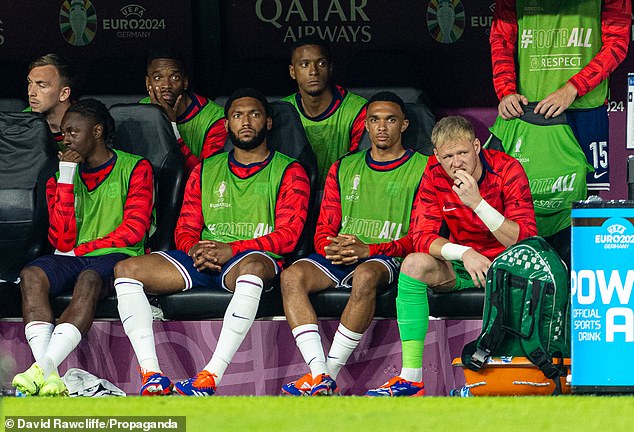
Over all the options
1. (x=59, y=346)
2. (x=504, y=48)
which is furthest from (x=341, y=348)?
(x=504, y=48)

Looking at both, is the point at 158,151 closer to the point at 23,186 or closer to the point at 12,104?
the point at 23,186

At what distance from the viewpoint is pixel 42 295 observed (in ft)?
20.3

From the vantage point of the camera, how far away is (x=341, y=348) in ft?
19.4

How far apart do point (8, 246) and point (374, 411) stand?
8.53ft

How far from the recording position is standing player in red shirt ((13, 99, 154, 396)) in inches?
241

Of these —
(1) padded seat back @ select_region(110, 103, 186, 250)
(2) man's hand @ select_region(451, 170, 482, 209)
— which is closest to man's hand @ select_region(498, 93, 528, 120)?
(2) man's hand @ select_region(451, 170, 482, 209)

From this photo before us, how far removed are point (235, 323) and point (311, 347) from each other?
367 millimetres

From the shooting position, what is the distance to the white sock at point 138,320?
19.6 feet

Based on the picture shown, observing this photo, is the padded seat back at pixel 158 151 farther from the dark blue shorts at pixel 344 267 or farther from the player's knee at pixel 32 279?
the dark blue shorts at pixel 344 267

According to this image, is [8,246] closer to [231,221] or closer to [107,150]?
[107,150]

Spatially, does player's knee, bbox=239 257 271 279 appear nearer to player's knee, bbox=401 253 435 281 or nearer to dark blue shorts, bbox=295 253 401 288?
dark blue shorts, bbox=295 253 401 288

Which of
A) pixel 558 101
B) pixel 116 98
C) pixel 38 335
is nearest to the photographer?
pixel 38 335

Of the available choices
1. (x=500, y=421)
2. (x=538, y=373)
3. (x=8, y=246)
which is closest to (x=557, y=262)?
(x=538, y=373)

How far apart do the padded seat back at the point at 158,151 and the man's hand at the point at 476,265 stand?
1675 millimetres
